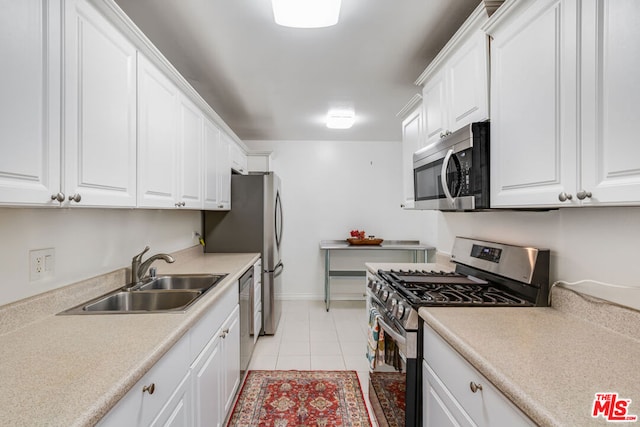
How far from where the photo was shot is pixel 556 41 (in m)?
1.13

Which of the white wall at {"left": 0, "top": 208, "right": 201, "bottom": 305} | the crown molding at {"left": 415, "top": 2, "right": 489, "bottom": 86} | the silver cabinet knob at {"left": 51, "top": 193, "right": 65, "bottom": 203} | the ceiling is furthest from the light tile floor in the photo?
the ceiling

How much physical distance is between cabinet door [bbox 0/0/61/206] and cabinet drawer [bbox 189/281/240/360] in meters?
0.78

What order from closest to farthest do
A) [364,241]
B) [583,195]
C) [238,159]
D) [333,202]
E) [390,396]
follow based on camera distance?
1. [583,195]
2. [390,396]
3. [238,159]
4. [364,241]
5. [333,202]

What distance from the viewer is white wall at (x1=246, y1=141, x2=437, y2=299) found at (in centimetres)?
469

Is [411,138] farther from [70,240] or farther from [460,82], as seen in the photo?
[70,240]

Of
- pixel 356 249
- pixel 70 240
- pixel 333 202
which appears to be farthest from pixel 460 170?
pixel 333 202

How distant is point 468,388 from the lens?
1038 mm

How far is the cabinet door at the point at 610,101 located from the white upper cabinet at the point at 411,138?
1.32 meters

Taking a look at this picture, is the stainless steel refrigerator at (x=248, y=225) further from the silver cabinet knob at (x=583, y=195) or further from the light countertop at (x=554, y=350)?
the silver cabinet knob at (x=583, y=195)

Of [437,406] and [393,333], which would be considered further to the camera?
[393,333]

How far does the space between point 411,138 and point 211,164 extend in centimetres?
171

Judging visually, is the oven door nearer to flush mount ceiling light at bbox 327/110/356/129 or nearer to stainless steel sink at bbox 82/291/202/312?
stainless steel sink at bbox 82/291/202/312

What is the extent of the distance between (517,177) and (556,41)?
1.68 ft

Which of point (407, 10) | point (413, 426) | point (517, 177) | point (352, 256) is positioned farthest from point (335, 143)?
point (413, 426)
